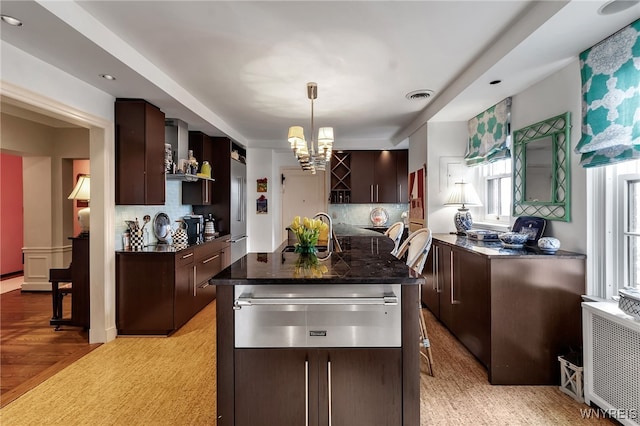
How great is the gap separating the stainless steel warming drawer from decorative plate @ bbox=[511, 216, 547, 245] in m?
1.84

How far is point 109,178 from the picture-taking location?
323 cm

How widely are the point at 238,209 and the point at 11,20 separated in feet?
12.9

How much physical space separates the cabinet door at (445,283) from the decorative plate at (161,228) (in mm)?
3180

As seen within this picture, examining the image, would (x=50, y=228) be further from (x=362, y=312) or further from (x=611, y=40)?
(x=611, y=40)

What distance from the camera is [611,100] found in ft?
6.73

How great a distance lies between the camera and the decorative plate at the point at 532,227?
2.81 meters

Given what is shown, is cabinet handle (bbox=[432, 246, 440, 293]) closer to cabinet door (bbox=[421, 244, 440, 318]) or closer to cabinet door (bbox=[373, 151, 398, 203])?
cabinet door (bbox=[421, 244, 440, 318])

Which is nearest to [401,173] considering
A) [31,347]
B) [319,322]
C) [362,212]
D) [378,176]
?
[378,176]

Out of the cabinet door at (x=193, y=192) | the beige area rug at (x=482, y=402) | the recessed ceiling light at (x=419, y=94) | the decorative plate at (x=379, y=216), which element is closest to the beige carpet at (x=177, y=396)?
the beige area rug at (x=482, y=402)

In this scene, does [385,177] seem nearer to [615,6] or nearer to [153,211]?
[153,211]

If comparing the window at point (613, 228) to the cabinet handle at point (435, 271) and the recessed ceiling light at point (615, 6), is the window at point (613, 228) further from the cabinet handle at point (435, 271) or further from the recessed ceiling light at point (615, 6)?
the cabinet handle at point (435, 271)

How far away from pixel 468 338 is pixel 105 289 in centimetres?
340

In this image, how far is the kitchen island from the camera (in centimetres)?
166

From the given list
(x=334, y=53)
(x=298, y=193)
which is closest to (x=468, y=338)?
(x=334, y=53)
